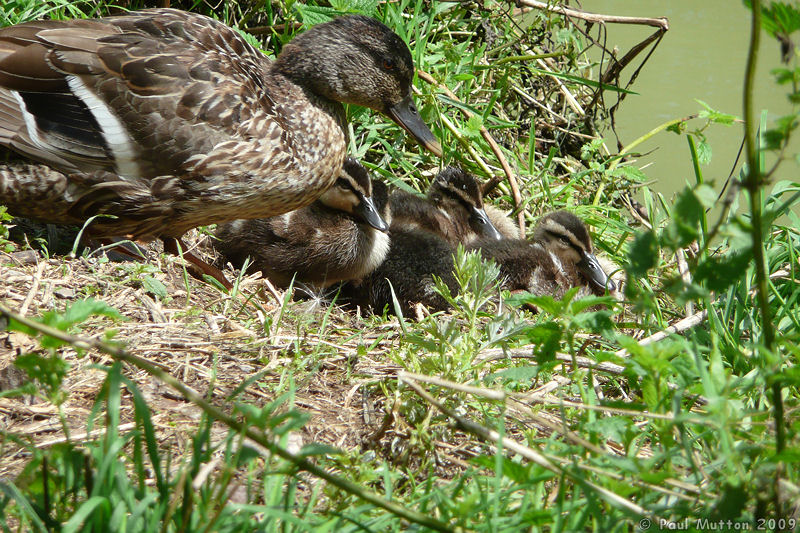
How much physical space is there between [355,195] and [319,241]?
0.98ft

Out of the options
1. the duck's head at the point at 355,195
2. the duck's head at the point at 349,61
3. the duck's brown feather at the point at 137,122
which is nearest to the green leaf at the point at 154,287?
the duck's brown feather at the point at 137,122

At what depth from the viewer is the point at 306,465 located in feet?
5.06

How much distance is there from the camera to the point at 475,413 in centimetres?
245

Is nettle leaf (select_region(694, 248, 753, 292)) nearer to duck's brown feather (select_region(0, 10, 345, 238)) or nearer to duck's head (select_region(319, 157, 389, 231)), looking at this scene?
duck's brown feather (select_region(0, 10, 345, 238))

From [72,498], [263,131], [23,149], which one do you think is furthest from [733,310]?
[23,149]

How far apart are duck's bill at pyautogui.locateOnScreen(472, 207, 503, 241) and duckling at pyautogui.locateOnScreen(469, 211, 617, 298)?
7.8 inches

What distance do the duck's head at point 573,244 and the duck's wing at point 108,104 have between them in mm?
1742

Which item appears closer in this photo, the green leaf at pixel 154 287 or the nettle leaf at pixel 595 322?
the nettle leaf at pixel 595 322

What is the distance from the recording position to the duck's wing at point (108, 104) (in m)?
3.22

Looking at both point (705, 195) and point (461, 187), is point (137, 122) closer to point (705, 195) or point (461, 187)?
point (461, 187)

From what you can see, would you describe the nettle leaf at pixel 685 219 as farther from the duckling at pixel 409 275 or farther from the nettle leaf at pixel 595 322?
the duckling at pixel 409 275

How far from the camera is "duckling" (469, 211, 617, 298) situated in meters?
4.04

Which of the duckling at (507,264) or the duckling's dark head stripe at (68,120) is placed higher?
the duckling's dark head stripe at (68,120)

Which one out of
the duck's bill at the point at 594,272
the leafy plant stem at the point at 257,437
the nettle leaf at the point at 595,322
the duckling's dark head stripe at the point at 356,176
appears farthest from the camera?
the duck's bill at the point at 594,272
